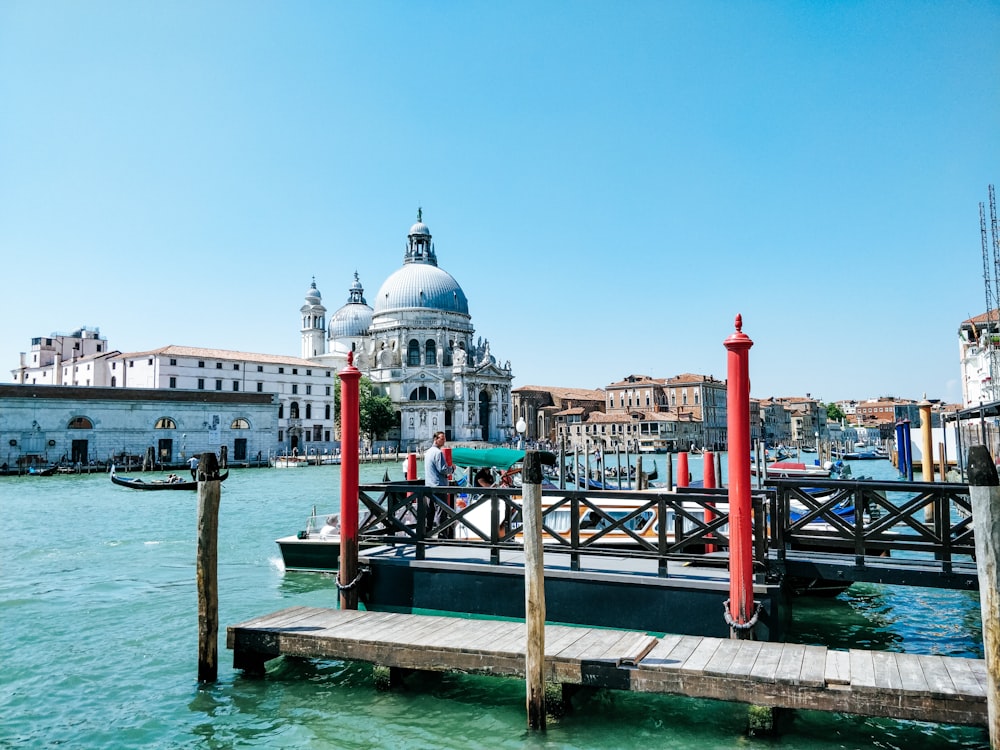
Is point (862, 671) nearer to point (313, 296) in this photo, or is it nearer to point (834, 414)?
point (313, 296)

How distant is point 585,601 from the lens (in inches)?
285

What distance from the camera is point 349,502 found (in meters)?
8.01

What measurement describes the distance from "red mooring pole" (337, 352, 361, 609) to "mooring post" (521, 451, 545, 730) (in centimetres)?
282

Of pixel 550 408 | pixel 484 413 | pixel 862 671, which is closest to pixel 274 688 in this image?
pixel 862 671

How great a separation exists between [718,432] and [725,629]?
3607 inches

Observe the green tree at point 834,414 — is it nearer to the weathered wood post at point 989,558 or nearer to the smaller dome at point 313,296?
the smaller dome at point 313,296

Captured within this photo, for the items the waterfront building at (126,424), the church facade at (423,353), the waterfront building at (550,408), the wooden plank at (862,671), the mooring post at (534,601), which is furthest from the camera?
the waterfront building at (550,408)

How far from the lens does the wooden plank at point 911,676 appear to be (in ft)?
15.9

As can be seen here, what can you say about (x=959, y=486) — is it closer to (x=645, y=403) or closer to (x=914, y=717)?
(x=914, y=717)

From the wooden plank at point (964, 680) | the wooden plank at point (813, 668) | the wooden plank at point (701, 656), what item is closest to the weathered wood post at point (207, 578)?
the wooden plank at point (701, 656)

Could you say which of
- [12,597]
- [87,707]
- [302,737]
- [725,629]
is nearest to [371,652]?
[302,737]

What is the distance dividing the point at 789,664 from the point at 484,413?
71181mm

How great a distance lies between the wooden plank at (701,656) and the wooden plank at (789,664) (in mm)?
490

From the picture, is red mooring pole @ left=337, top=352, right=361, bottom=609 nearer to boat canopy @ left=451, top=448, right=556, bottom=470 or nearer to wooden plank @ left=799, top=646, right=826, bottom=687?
wooden plank @ left=799, top=646, right=826, bottom=687
